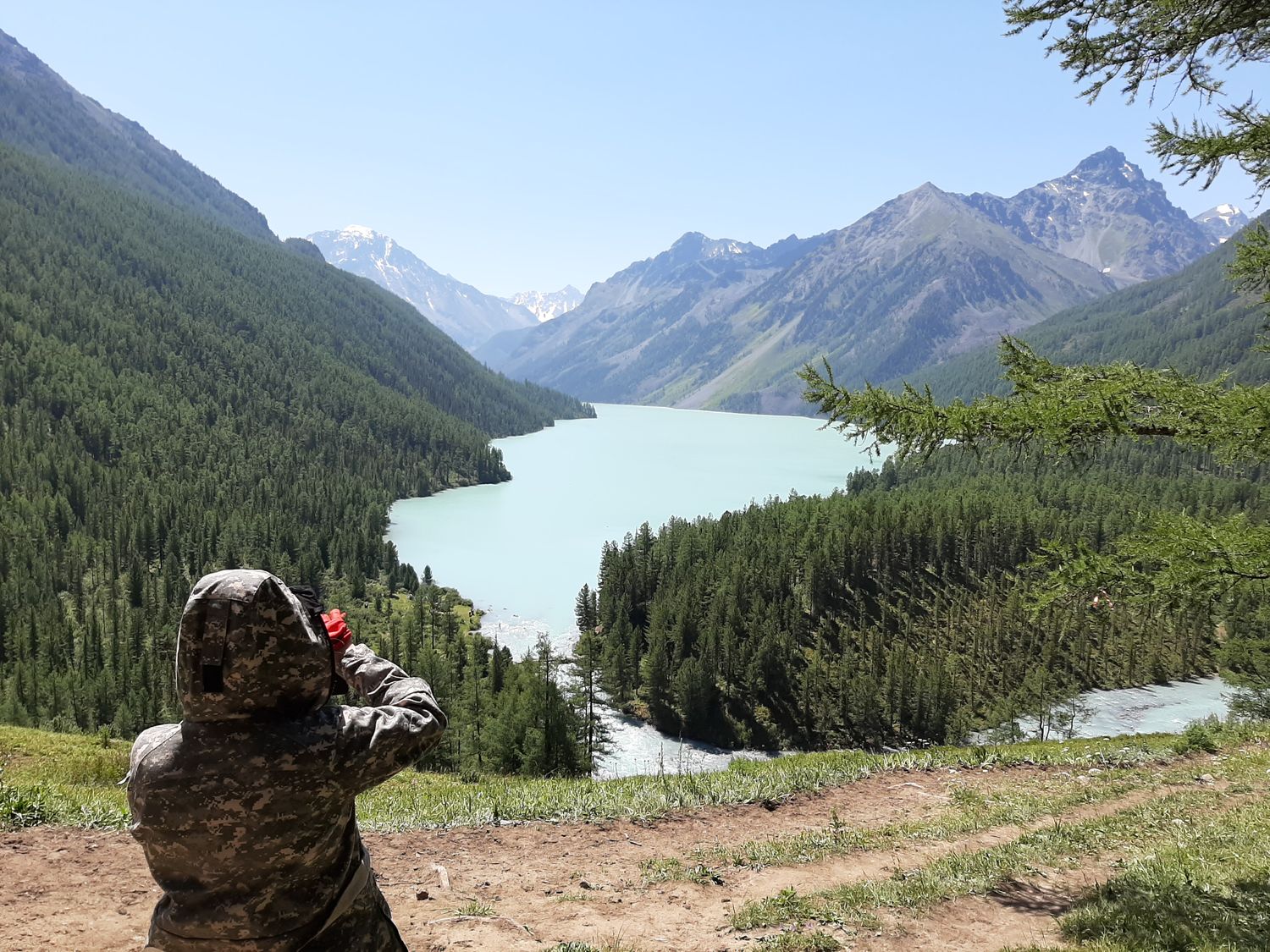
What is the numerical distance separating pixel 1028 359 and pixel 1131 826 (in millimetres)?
8014

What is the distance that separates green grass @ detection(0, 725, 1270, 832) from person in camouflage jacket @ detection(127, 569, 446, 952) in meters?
9.78

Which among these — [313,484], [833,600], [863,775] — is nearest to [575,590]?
[833,600]

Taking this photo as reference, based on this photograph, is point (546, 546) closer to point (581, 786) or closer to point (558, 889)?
point (581, 786)

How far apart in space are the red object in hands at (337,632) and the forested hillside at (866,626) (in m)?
74.3

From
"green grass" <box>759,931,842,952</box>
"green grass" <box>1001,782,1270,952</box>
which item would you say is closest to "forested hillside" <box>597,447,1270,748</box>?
"green grass" <box>1001,782,1270,952</box>

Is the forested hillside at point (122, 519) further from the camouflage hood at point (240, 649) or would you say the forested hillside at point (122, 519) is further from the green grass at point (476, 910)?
the camouflage hood at point (240, 649)

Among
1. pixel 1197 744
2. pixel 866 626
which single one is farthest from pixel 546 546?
pixel 1197 744

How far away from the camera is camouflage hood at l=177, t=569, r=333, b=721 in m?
3.32

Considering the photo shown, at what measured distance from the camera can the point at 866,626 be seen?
325 feet

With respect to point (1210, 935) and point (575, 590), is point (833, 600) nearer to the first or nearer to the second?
point (575, 590)

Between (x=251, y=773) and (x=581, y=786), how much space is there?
1326 cm

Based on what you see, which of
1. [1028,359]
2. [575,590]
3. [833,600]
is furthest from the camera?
[575,590]

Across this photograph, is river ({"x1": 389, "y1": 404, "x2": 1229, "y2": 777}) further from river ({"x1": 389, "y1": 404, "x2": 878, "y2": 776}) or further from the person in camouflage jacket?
the person in camouflage jacket

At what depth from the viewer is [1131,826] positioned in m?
11.5
